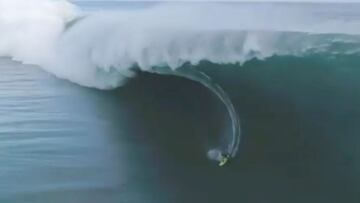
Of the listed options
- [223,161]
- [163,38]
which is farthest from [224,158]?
[163,38]

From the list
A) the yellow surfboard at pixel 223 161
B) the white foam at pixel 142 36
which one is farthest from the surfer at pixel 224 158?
the white foam at pixel 142 36

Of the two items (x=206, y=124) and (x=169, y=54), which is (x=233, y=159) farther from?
(x=169, y=54)

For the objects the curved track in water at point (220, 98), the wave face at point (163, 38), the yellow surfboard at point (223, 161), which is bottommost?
the yellow surfboard at point (223, 161)

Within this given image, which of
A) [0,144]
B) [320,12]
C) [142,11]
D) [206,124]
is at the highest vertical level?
[320,12]

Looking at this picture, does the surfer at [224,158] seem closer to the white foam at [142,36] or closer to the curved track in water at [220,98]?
the curved track in water at [220,98]

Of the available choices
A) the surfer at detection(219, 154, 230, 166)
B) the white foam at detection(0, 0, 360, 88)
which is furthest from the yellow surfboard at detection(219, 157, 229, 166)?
the white foam at detection(0, 0, 360, 88)

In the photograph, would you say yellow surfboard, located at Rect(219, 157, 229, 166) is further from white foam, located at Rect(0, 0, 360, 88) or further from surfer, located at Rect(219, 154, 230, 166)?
white foam, located at Rect(0, 0, 360, 88)

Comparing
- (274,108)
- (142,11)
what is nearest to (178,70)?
(274,108)
